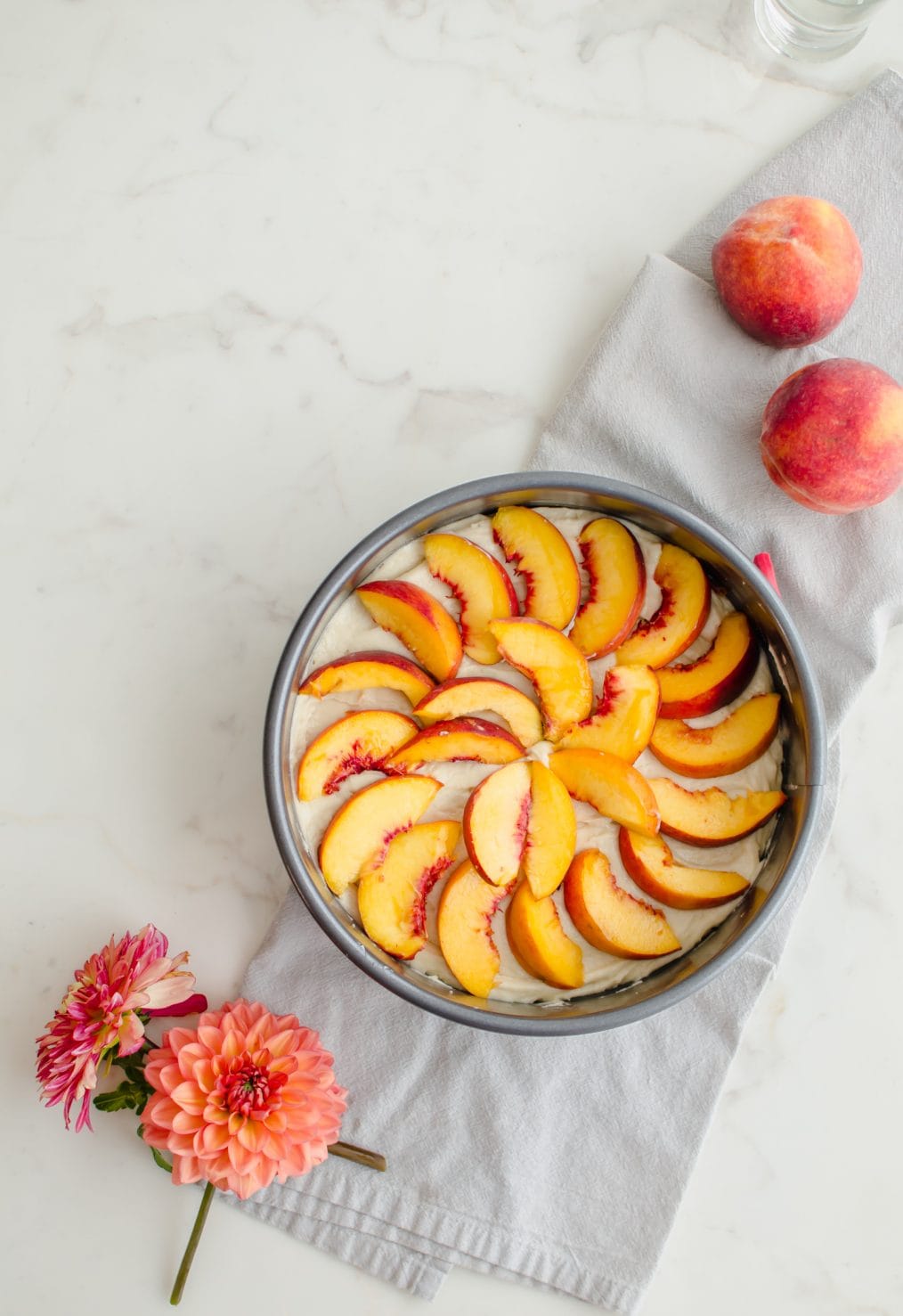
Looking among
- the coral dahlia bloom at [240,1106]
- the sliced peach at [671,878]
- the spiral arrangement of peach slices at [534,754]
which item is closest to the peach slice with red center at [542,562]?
the spiral arrangement of peach slices at [534,754]

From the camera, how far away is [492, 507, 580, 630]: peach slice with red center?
120 centimetres

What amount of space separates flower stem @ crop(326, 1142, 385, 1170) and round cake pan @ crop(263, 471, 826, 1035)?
21cm

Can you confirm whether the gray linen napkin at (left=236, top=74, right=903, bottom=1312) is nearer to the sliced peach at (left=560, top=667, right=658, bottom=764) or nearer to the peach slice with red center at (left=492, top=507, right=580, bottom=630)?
the peach slice with red center at (left=492, top=507, right=580, bottom=630)

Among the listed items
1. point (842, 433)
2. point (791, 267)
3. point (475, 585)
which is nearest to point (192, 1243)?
point (475, 585)

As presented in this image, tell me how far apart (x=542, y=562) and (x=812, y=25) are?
2.52 ft

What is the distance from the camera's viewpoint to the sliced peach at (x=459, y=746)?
1159 mm

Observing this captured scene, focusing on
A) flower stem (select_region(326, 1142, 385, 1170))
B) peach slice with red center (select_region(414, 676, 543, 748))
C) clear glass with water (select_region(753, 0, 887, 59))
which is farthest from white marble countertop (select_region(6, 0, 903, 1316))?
peach slice with red center (select_region(414, 676, 543, 748))

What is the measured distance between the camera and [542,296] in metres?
1.36

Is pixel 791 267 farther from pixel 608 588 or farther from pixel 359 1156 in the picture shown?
pixel 359 1156

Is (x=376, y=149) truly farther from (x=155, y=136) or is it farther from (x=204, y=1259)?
(x=204, y=1259)

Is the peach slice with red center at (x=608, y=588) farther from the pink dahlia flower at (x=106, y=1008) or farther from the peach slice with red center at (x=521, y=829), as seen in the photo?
the pink dahlia flower at (x=106, y=1008)

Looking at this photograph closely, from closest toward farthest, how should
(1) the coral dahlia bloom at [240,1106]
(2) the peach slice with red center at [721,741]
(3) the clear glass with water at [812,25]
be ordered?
(1) the coral dahlia bloom at [240,1106]
(2) the peach slice with red center at [721,741]
(3) the clear glass with water at [812,25]

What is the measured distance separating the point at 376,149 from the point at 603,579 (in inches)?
24.8

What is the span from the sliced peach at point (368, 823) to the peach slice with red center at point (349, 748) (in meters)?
0.03
